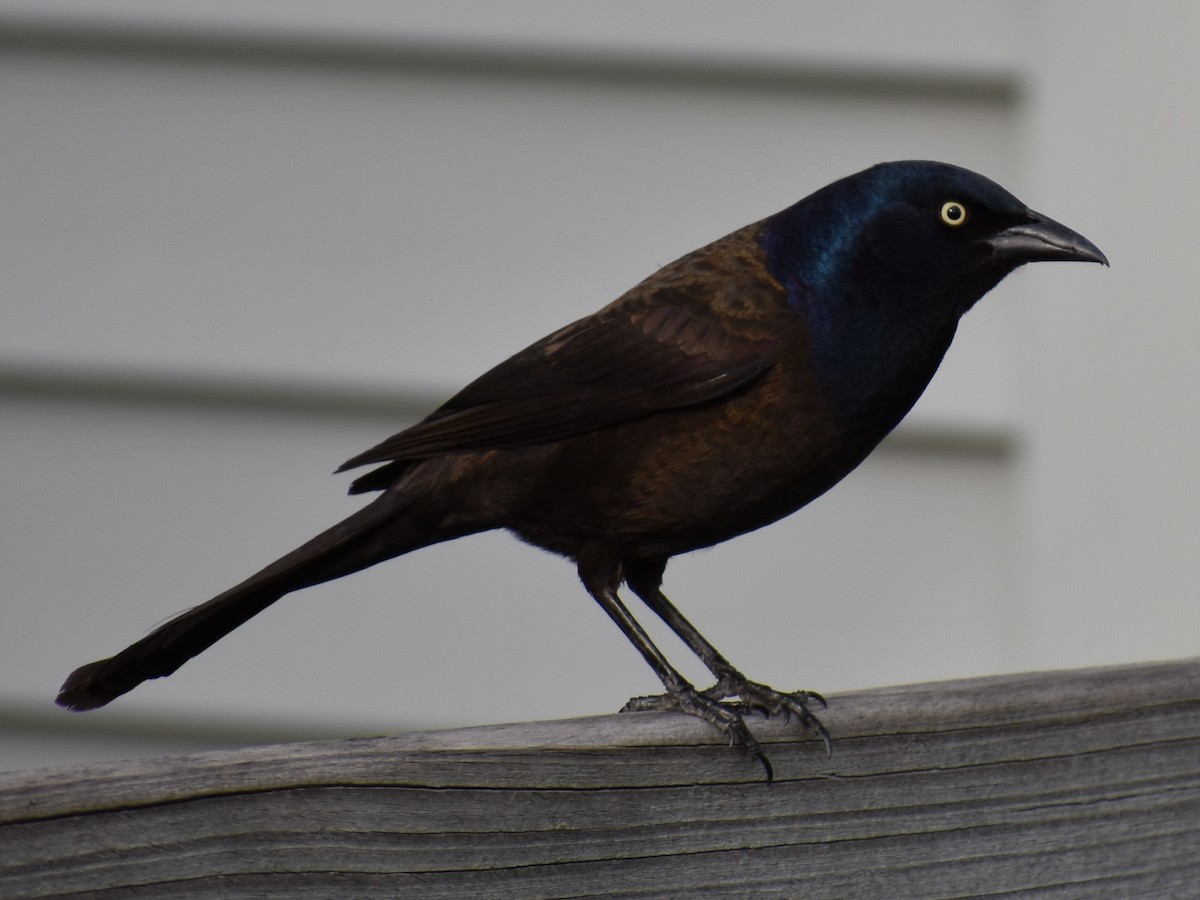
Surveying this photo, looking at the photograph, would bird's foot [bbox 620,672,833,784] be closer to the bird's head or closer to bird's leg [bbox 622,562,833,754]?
bird's leg [bbox 622,562,833,754]

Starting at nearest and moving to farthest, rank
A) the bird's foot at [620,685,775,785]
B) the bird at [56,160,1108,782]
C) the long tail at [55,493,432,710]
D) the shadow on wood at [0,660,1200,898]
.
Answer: the shadow on wood at [0,660,1200,898], the bird's foot at [620,685,775,785], the long tail at [55,493,432,710], the bird at [56,160,1108,782]

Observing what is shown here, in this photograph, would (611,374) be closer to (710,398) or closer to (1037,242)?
(710,398)

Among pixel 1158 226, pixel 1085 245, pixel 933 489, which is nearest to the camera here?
pixel 1085 245

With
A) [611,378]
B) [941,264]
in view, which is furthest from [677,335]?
[941,264]

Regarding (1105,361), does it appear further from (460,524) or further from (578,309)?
(460,524)

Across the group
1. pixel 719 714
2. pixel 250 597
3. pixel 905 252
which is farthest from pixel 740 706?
pixel 905 252

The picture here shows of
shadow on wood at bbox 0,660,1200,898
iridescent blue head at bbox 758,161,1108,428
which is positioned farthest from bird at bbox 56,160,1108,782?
shadow on wood at bbox 0,660,1200,898

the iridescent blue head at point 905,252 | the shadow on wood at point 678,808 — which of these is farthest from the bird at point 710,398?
the shadow on wood at point 678,808

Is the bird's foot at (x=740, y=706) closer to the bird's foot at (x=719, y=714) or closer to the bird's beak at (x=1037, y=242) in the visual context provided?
the bird's foot at (x=719, y=714)
